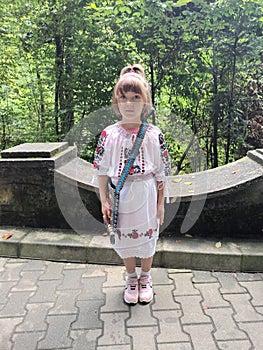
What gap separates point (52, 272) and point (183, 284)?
0.99 m

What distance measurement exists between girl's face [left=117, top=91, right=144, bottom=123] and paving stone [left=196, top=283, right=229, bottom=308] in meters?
1.27

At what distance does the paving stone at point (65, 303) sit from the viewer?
2.08m

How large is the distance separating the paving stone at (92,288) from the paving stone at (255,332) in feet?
3.01

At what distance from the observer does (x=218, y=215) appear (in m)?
2.70

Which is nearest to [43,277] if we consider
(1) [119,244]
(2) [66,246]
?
(2) [66,246]

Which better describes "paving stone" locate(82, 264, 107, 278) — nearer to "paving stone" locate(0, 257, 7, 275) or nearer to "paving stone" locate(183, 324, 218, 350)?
"paving stone" locate(0, 257, 7, 275)

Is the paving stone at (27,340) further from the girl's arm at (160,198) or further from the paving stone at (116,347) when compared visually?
the girl's arm at (160,198)

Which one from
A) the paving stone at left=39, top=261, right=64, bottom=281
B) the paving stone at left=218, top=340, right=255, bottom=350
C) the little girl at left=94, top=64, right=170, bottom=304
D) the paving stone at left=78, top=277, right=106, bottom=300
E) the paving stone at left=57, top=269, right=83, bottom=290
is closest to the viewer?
the paving stone at left=218, top=340, right=255, bottom=350

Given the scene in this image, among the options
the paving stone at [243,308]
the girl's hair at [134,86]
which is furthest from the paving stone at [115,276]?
the girl's hair at [134,86]

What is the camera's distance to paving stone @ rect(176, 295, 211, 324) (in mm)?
1976

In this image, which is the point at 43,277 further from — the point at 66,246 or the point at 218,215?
the point at 218,215

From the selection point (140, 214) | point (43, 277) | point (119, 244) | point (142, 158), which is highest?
point (142, 158)

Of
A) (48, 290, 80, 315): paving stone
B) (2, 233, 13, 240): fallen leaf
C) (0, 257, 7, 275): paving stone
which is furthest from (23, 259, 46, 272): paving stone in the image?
(48, 290, 80, 315): paving stone

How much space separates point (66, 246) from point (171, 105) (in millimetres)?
3255
